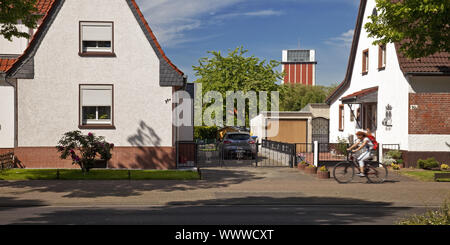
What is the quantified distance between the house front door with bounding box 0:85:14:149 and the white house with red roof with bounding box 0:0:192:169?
0.62 metres

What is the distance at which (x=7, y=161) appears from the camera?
1717 cm

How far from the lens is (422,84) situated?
789 inches

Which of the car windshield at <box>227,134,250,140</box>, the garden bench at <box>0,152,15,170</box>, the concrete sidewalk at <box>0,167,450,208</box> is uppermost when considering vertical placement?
the car windshield at <box>227,134,250,140</box>

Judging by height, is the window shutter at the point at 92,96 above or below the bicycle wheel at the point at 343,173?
above

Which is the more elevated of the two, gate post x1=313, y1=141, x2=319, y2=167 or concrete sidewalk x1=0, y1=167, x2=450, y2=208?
gate post x1=313, y1=141, x2=319, y2=167

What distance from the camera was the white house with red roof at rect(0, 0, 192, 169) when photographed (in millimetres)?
17391

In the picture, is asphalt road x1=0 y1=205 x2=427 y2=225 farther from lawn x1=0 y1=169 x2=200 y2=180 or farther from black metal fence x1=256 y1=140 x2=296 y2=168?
black metal fence x1=256 y1=140 x2=296 y2=168

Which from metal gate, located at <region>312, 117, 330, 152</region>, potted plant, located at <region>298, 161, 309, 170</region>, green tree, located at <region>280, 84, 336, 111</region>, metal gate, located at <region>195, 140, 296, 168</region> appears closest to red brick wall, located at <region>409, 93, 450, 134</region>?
potted plant, located at <region>298, 161, 309, 170</region>

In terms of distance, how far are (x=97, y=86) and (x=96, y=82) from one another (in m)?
0.16

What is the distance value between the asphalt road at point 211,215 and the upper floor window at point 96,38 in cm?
835

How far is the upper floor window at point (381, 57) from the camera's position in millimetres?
23097

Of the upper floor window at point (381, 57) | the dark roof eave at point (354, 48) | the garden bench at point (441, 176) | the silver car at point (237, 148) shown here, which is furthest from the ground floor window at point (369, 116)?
the garden bench at point (441, 176)

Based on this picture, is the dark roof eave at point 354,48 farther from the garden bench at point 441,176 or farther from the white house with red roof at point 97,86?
the white house with red roof at point 97,86

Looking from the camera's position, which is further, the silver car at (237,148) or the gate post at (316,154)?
the silver car at (237,148)
